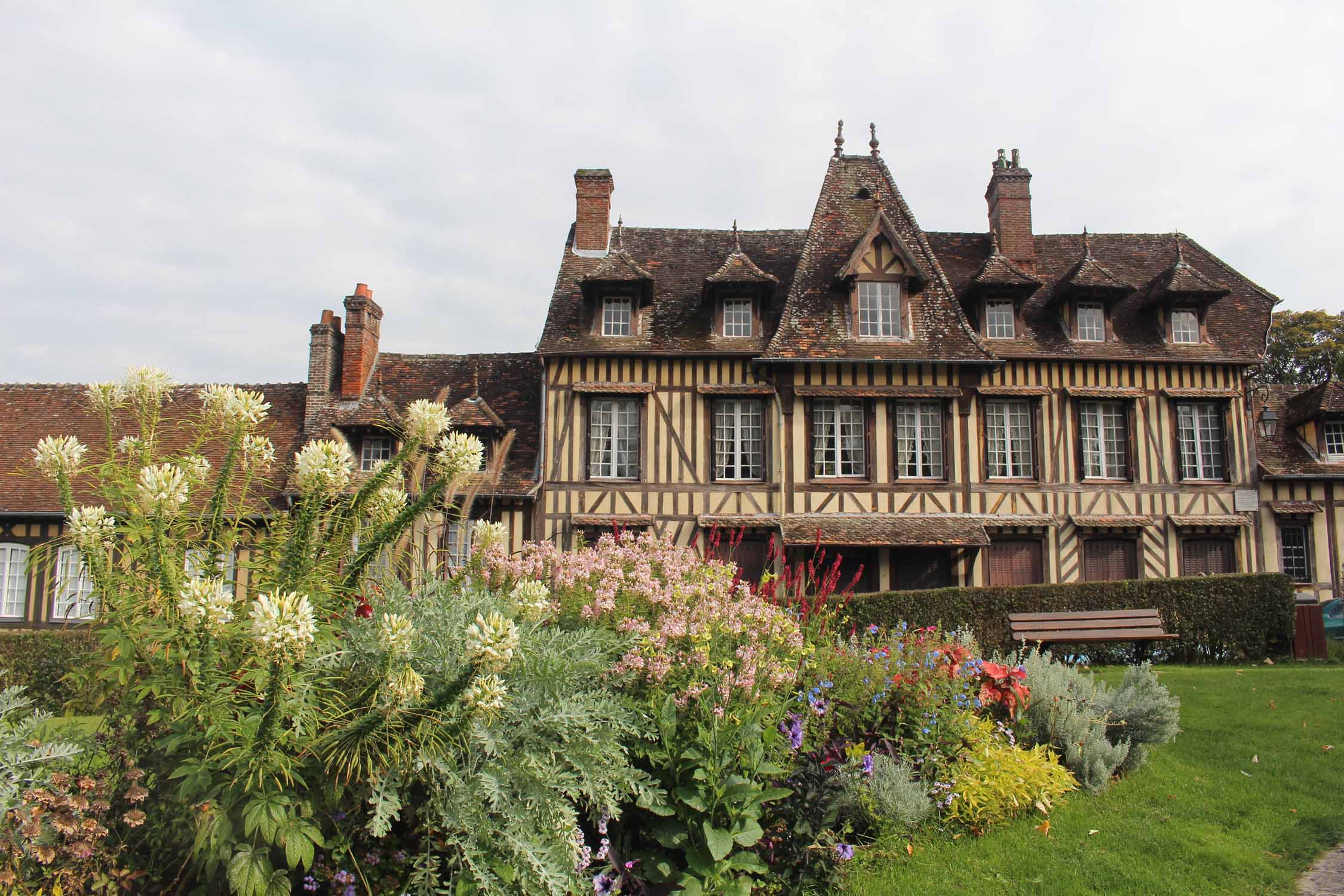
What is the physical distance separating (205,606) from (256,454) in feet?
4.07

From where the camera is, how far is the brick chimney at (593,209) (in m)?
17.3

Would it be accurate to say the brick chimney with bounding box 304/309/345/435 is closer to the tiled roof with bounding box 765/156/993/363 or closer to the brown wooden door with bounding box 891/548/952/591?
the tiled roof with bounding box 765/156/993/363

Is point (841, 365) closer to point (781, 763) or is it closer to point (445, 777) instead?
point (781, 763)

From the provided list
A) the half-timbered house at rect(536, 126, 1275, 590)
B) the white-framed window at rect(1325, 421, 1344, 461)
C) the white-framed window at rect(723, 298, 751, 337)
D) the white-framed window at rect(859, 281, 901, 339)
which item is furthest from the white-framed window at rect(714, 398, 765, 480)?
the white-framed window at rect(1325, 421, 1344, 461)

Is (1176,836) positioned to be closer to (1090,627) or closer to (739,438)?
(1090,627)

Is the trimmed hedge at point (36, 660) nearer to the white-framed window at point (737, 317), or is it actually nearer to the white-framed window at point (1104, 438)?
the white-framed window at point (737, 317)

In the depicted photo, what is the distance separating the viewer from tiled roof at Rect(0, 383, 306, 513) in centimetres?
1594

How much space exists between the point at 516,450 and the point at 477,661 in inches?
543

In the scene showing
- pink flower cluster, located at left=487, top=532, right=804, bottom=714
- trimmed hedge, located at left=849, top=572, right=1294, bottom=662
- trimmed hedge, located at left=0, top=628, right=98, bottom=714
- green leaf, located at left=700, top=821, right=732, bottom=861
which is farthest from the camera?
trimmed hedge, located at left=849, top=572, right=1294, bottom=662

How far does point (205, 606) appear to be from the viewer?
259 centimetres

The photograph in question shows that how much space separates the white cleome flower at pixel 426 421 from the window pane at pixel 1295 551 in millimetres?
18114

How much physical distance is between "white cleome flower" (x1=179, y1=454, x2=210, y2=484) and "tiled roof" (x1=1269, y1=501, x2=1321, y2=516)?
18233 millimetres

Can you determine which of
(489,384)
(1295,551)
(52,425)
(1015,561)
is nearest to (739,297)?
(489,384)

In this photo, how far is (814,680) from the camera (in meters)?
5.11
